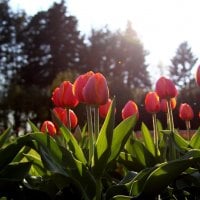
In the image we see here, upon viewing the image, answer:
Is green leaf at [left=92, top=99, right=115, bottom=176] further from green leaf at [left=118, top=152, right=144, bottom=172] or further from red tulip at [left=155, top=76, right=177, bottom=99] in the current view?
red tulip at [left=155, top=76, right=177, bottom=99]

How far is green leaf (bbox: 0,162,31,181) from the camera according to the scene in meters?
2.02

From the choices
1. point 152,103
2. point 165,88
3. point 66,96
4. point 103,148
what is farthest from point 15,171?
point 152,103

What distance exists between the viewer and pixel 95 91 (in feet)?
6.96

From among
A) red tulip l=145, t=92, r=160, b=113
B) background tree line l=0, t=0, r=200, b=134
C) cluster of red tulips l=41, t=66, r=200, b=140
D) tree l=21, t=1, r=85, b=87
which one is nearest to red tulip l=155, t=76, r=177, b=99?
cluster of red tulips l=41, t=66, r=200, b=140

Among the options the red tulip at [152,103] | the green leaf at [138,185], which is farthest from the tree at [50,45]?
the green leaf at [138,185]

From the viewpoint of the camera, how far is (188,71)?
61.8 m

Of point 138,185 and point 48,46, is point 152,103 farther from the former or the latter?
point 48,46

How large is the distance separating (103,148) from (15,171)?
42cm

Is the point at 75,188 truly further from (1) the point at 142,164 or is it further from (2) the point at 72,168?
(1) the point at 142,164

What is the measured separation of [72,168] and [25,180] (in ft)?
1.18

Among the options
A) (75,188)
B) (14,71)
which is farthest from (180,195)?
(14,71)

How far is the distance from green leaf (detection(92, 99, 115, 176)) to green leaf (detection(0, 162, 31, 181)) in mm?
319

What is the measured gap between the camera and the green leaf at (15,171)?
202 centimetres

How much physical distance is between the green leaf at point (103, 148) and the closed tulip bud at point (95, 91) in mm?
191
